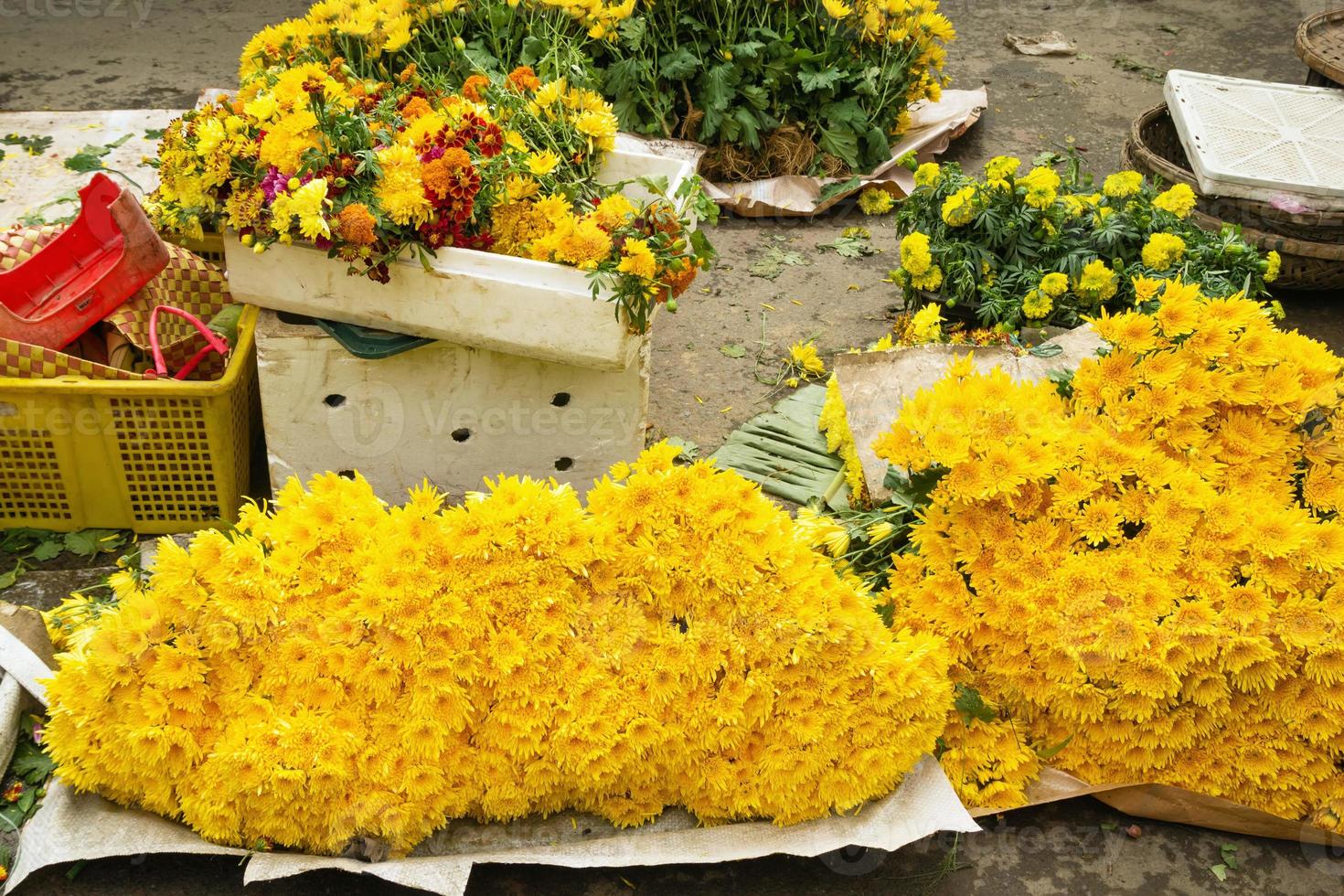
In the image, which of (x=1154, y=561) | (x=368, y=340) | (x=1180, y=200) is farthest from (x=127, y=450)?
(x=1180, y=200)

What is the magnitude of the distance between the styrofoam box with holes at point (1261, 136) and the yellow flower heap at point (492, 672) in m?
3.19

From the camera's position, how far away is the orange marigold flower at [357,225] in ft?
8.39

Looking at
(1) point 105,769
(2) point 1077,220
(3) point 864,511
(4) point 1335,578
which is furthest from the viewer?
(2) point 1077,220

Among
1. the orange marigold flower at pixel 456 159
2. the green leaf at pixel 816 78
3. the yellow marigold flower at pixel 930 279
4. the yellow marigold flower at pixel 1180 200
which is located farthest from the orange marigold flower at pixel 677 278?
the green leaf at pixel 816 78

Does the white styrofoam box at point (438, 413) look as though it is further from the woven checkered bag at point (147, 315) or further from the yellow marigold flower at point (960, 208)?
the yellow marigold flower at point (960, 208)

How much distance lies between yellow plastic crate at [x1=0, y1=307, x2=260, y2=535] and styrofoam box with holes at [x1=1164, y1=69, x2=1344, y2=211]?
3.82 m

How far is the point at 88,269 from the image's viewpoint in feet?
9.69

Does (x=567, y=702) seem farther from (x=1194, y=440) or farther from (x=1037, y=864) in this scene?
(x=1194, y=440)

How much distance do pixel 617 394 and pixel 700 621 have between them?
101 cm

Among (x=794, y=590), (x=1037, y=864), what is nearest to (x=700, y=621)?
(x=794, y=590)

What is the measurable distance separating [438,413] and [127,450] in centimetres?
82

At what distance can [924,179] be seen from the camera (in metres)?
4.27

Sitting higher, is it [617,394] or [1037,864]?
[617,394]
